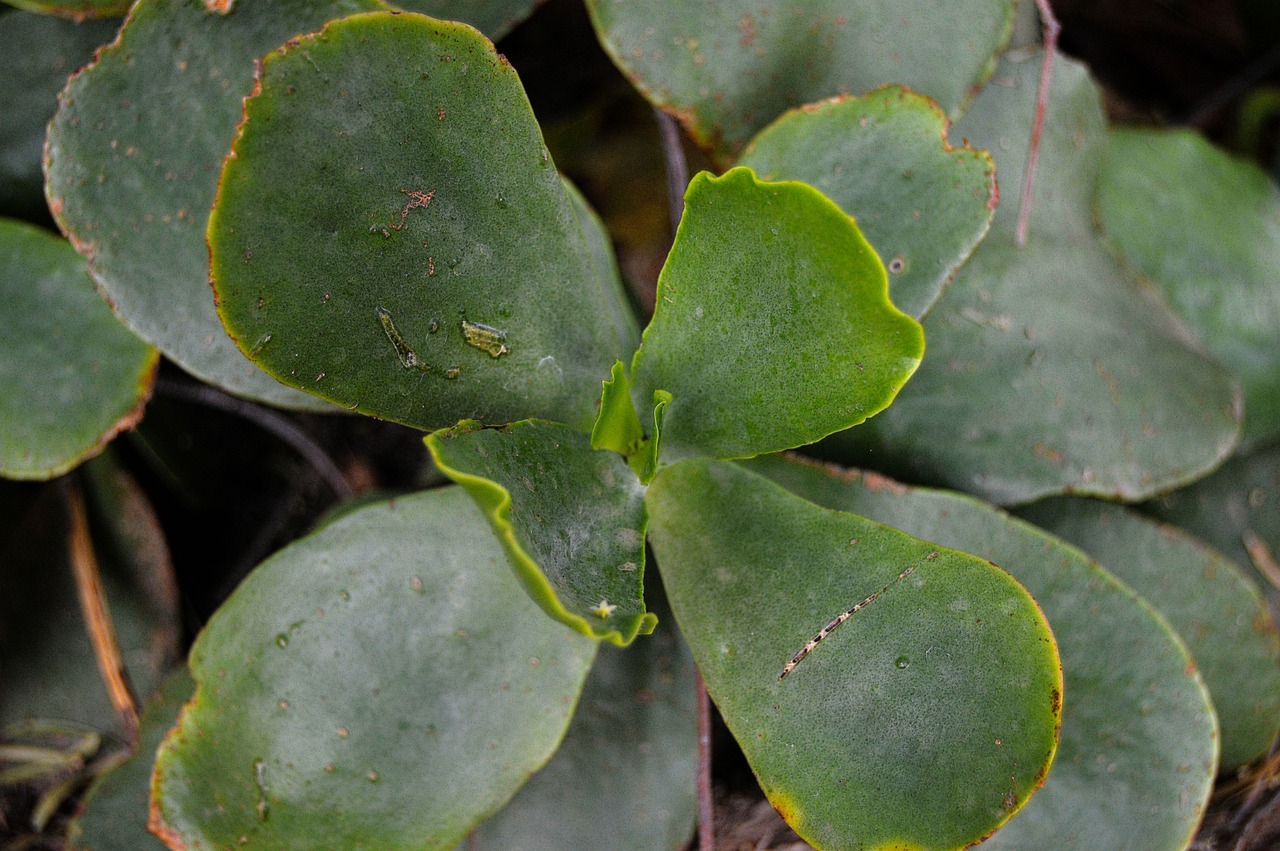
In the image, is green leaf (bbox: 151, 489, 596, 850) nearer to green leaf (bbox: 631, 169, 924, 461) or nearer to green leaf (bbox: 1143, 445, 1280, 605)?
green leaf (bbox: 631, 169, 924, 461)

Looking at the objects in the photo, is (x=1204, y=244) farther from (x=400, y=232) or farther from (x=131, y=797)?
(x=131, y=797)

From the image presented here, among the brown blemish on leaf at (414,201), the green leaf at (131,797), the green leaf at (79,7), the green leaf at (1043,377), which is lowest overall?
the green leaf at (131,797)

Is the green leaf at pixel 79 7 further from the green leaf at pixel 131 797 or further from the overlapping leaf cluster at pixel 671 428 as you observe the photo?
the green leaf at pixel 131 797

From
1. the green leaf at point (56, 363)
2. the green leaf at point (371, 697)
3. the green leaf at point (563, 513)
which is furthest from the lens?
the green leaf at point (56, 363)

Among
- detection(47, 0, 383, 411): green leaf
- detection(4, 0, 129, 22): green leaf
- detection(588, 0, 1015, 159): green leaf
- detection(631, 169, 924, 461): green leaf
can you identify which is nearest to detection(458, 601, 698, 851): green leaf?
detection(631, 169, 924, 461): green leaf

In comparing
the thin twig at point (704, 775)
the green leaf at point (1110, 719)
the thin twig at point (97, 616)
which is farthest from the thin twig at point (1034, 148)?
the thin twig at point (97, 616)


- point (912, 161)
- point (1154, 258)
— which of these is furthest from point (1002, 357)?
point (1154, 258)
